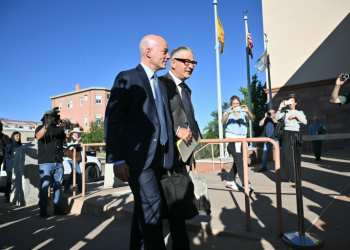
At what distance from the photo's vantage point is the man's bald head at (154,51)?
88.4 inches

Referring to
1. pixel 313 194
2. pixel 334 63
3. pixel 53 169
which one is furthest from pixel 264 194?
pixel 334 63

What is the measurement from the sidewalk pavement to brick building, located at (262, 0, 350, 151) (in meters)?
11.6

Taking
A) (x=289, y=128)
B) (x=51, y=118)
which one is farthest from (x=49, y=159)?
(x=289, y=128)

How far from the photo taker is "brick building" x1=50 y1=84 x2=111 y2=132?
4934cm

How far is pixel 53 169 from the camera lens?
4688 millimetres

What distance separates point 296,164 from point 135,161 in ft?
5.23

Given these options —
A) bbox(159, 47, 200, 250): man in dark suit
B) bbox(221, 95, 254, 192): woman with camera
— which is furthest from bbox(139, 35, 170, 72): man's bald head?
bbox(221, 95, 254, 192): woman with camera

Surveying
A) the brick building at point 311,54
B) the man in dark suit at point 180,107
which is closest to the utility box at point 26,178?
the man in dark suit at point 180,107

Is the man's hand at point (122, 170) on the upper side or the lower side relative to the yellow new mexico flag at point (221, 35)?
lower

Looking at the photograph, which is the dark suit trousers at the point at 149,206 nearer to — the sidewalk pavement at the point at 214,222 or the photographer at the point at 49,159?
the sidewalk pavement at the point at 214,222

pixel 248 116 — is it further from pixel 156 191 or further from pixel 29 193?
pixel 29 193

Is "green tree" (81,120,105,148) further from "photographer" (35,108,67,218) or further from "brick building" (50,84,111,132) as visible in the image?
"photographer" (35,108,67,218)

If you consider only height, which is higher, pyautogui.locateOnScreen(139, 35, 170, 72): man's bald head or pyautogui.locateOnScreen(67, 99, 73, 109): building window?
pyautogui.locateOnScreen(67, 99, 73, 109): building window

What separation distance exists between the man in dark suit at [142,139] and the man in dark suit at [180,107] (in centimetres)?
17
